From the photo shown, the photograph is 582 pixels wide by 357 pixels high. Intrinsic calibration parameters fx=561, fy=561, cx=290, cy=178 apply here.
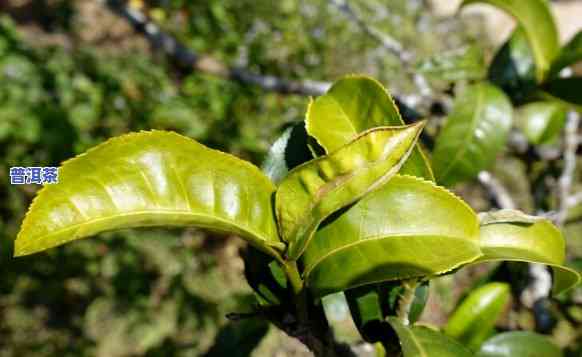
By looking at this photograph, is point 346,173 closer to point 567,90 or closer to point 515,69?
point 567,90

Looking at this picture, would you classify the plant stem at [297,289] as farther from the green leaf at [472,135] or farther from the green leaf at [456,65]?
the green leaf at [456,65]

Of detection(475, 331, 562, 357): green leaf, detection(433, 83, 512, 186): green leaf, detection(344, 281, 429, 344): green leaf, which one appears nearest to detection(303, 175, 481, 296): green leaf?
detection(344, 281, 429, 344): green leaf

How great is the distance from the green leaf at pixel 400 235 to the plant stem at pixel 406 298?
0.12 m

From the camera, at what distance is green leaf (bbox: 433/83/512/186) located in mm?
1068

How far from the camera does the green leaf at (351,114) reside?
2.17ft

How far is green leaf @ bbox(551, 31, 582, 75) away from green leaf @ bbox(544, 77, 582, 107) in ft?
0.09

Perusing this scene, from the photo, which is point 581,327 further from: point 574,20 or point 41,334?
point 574,20

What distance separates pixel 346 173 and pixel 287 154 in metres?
0.28

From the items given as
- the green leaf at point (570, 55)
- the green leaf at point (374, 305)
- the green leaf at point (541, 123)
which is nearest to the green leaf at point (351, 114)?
the green leaf at point (374, 305)

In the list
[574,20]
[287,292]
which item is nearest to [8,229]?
[287,292]

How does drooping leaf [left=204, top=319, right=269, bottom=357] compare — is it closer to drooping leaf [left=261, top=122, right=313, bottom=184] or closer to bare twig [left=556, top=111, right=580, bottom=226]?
drooping leaf [left=261, top=122, right=313, bottom=184]

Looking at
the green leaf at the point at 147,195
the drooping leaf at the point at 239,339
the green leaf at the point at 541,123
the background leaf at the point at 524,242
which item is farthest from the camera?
the green leaf at the point at 541,123

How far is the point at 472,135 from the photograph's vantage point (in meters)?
1.10

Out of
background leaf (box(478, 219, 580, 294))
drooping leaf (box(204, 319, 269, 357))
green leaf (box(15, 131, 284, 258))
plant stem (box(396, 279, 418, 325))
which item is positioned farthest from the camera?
drooping leaf (box(204, 319, 269, 357))
